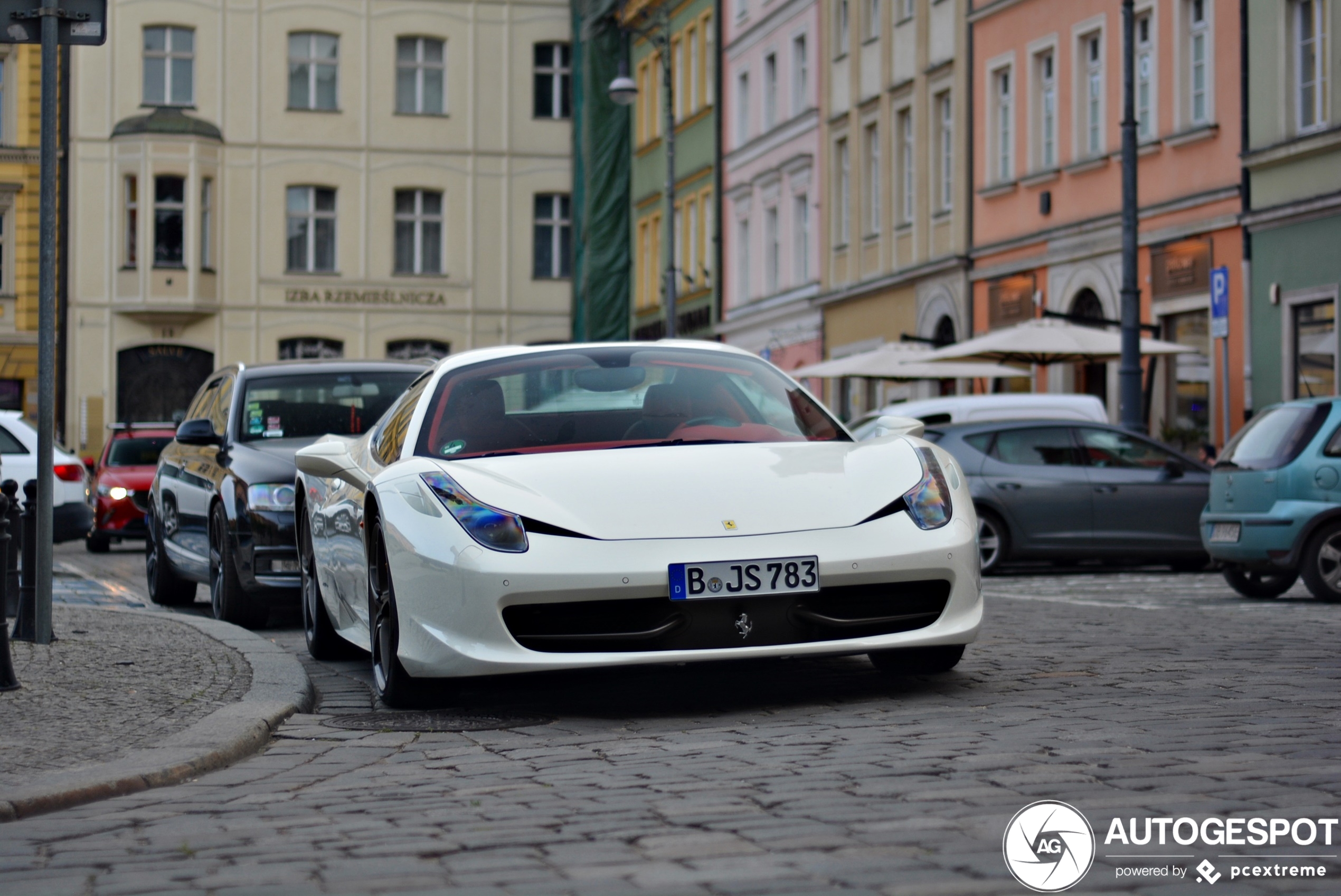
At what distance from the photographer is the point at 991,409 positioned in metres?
21.5

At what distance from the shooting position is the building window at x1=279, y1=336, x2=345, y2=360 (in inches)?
2152

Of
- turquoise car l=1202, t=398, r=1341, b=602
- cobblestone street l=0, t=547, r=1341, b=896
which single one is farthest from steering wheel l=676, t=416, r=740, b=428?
turquoise car l=1202, t=398, r=1341, b=602

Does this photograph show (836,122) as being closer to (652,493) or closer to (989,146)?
(989,146)

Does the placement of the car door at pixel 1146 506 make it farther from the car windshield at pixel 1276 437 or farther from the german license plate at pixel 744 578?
the german license plate at pixel 744 578

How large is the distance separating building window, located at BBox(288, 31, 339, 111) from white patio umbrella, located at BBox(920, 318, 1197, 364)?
3110 cm

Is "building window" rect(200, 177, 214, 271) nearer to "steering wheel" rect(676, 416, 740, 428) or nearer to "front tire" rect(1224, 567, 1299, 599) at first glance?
"front tire" rect(1224, 567, 1299, 599)

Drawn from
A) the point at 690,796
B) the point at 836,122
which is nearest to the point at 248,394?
the point at 690,796

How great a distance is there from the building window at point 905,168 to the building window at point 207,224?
2222cm

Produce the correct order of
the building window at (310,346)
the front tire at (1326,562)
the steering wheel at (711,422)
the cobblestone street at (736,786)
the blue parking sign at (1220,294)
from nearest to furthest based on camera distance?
the cobblestone street at (736,786), the steering wheel at (711,422), the front tire at (1326,562), the blue parking sign at (1220,294), the building window at (310,346)

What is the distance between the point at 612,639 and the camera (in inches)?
282

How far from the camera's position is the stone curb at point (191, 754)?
19.1 ft

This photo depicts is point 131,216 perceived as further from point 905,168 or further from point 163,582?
point 163,582

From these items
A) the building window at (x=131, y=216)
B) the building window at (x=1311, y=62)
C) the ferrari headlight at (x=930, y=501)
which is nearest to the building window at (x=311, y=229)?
the building window at (x=131, y=216)

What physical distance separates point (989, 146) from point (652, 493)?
26768mm
